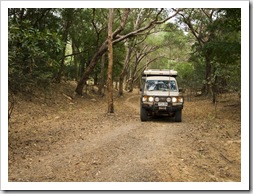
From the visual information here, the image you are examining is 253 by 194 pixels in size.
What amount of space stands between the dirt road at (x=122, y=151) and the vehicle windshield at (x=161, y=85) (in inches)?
62.5

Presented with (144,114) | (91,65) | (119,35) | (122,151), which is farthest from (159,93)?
(91,65)

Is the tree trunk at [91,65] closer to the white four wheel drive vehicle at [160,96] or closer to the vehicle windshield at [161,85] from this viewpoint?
the white four wheel drive vehicle at [160,96]

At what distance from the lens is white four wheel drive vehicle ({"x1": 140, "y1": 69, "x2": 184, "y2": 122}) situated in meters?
11.8

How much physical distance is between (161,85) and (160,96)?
3.29ft

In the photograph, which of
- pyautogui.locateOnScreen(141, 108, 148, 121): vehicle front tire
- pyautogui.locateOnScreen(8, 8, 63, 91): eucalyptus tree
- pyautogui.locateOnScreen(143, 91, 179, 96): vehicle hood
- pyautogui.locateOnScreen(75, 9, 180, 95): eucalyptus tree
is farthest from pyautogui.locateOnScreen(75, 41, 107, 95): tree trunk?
pyautogui.locateOnScreen(8, 8, 63, 91): eucalyptus tree

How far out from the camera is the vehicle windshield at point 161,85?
1257 cm

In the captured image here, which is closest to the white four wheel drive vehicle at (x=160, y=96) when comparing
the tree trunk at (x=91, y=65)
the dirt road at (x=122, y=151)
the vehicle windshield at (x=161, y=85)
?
the vehicle windshield at (x=161, y=85)

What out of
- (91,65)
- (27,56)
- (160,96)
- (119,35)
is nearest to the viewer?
(27,56)

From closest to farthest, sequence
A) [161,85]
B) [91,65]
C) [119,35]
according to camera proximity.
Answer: [161,85]
[119,35]
[91,65]

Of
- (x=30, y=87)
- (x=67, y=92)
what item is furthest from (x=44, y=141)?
(x=67, y=92)

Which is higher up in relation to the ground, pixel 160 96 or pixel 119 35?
pixel 119 35

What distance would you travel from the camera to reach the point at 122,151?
7672 mm

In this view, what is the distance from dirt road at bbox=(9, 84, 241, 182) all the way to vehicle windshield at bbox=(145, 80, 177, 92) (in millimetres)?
1588

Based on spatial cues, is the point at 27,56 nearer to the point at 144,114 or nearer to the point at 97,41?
the point at 144,114
